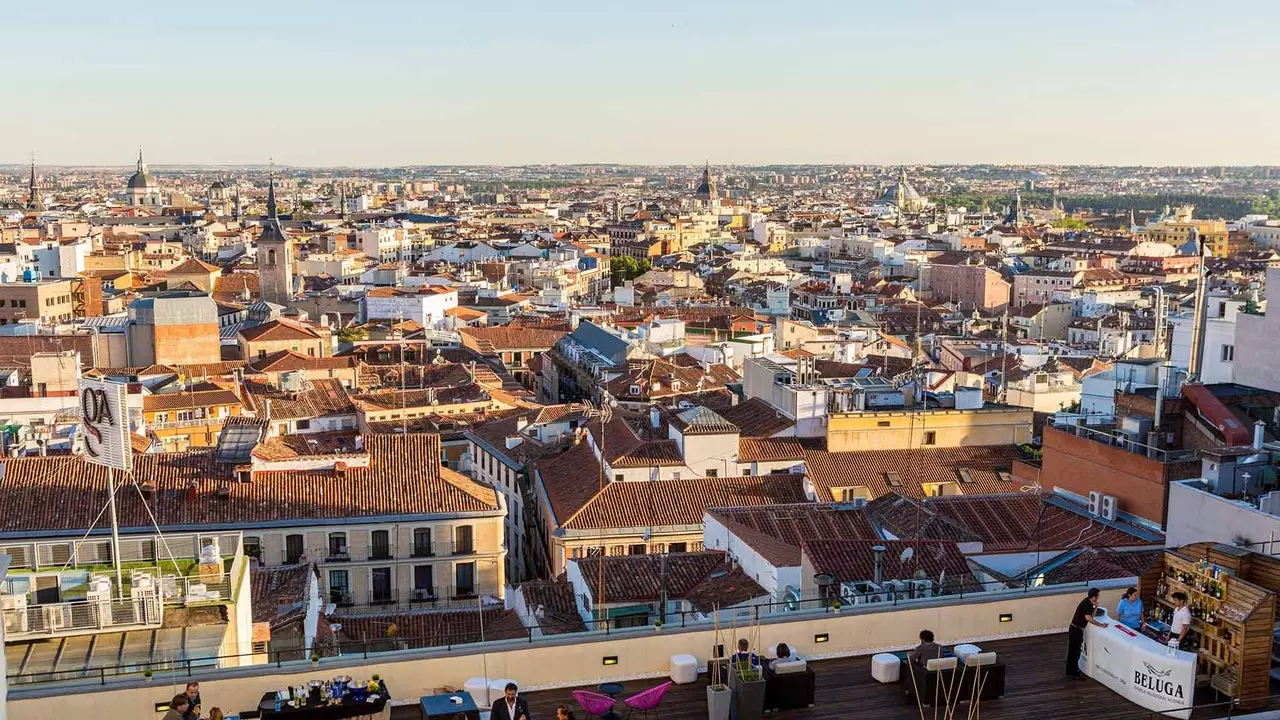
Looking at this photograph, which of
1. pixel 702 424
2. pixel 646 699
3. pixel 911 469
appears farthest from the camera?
pixel 911 469

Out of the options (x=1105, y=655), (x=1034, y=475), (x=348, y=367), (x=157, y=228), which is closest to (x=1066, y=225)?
(x=157, y=228)

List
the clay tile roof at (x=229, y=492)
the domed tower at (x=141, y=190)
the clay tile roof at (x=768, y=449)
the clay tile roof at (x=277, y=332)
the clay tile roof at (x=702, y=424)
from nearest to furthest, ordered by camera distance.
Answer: the clay tile roof at (x=229, y=492), the clay tile roof at (x=702, y=424), the clay tile roof at (x=768, y=449), the clay tile roof at (x=277, y=332), the domed tower at (x=141, y=190)

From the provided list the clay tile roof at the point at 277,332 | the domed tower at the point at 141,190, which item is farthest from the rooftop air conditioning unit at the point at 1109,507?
the domed tower at the point at 141,190

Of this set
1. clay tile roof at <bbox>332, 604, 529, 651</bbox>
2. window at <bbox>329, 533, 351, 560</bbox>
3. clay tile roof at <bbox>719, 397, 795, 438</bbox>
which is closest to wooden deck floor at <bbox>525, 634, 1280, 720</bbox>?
clay tile roof at <bbox>332, 604, 529, 651</bbox>

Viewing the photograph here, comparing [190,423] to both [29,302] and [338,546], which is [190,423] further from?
[29,302]

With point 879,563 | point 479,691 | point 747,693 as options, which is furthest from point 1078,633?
A: point 879,563

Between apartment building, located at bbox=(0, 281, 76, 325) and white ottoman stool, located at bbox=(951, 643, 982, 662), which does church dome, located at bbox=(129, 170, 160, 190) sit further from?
white ottoman stool, located at bbox=(951, 643, 982, 662)

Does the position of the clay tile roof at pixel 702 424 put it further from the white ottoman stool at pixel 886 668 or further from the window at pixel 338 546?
the white ottoman stool at pixel 886 668

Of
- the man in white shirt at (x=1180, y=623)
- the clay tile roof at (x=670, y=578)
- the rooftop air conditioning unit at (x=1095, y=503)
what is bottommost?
the clay tile roof at (x=670, y=578)
